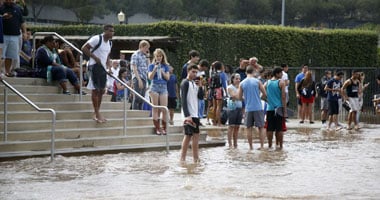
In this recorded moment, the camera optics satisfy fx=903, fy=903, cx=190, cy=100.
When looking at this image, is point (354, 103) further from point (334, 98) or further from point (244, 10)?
point (244, 10)

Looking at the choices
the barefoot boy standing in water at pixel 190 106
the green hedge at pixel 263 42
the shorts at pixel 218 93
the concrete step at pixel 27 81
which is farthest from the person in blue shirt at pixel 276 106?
the green hedge at pixel 263 42

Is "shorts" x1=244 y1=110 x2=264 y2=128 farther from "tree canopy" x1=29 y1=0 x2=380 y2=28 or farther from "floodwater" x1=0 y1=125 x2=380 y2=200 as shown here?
"tree canopy" x1=29 y1=0 x2=380 y2=28

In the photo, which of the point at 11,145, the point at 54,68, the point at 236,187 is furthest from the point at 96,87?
the point at 236,187

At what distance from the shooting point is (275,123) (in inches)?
741

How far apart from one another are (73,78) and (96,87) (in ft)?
4.27

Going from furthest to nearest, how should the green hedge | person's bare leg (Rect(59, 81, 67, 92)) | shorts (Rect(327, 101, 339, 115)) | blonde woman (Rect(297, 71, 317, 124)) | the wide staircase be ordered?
the green hedge → blonde woman (Rect(297, 71, 317, 124)) → shorts (Rect(327, 101, 339, 115)) → person's bare leg (Rect(59, 81, 67, 92)) → the wide staircase

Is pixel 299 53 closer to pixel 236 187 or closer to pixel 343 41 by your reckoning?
pixel 343 41

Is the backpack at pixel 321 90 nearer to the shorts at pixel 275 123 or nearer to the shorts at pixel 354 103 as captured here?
the shorts at pixel 354 103

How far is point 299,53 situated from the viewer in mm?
41344

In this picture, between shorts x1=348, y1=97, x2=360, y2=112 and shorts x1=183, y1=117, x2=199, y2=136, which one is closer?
shorts x1=183, y1=117, x2=199, y2=136

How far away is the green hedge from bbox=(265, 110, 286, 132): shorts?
16.2 metres

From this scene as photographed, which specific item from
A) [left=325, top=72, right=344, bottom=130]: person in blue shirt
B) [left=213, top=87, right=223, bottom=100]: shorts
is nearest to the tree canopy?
[left=325, top=72, right=344, bottom=130]: person in blue shirt

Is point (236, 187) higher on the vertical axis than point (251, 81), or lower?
lower

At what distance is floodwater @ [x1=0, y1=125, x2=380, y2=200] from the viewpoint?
11867mm
